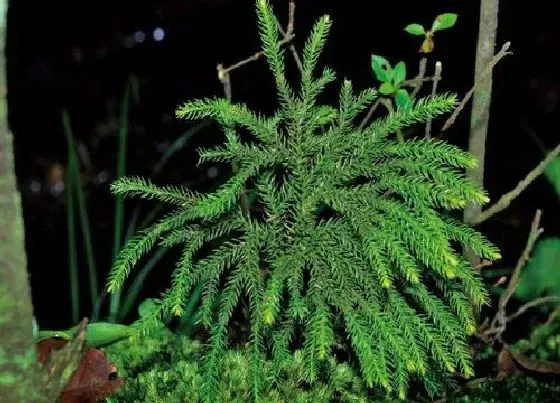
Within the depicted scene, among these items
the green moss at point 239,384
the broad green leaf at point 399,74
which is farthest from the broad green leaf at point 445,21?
the green moss at point 239,384

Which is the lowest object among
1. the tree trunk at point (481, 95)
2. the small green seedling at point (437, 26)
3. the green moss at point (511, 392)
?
the green moss at point (511, 392)

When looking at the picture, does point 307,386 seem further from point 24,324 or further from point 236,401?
point 24,324

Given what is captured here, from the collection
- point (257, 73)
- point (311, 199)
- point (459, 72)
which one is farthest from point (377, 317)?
point (257, 73)

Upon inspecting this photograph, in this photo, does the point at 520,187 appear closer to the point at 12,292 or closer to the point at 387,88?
the point at 387,88

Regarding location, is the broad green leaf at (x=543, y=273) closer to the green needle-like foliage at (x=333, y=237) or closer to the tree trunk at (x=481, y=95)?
the tree trunk at (x=481, y=95)

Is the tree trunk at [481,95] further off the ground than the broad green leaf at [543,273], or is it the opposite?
the tree trunk at [481,95]

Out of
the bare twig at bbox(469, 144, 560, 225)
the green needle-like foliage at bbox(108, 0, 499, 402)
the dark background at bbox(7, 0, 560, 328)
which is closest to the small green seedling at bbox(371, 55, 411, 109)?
the green needle-like foliage at bbox(108, 0, 499, 402)
